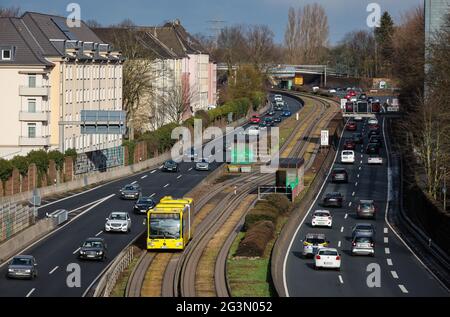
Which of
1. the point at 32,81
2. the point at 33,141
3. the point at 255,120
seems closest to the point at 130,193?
the point at 33,141

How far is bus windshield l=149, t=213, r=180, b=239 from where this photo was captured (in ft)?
182

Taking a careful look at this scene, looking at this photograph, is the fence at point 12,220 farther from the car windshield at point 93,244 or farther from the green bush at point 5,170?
the green bush at point 5,170

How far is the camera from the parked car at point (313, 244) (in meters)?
57.0

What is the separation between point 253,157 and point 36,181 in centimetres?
3024

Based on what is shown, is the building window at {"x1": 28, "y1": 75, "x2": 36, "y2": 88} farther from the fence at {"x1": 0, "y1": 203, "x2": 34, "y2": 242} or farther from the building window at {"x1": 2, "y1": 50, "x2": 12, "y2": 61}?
the fence at {"x1": 0, "y1": 203, "x2": 34, "y2": 242}

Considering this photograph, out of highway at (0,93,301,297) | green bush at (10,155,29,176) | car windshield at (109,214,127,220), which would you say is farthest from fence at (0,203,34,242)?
green bush at (10,155,29,176)

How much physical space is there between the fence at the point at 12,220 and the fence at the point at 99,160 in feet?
92.8

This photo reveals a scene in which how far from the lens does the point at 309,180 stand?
302 ft

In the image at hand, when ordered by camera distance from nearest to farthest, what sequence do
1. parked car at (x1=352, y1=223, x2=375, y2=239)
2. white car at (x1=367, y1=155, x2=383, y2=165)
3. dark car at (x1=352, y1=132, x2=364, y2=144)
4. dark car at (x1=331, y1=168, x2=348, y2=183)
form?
parked car at (x1=352, y1=223, x2=375, y2=239) → dark car at (x1=331, y1=168, x2=348, y2=183) → white car at (x1=367, y1=155, x2=383, y2=165) → dark car at (x1=352, y1=132, x2=364, y2=144)

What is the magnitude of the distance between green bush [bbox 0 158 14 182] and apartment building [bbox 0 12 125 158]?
10713 mm

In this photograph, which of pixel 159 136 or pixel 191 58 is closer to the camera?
pixel 159 136

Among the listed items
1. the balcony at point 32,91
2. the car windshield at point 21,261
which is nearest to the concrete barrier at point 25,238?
the car windshield at point 21,261

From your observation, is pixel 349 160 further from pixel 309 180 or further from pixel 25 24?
pixel 25 24
